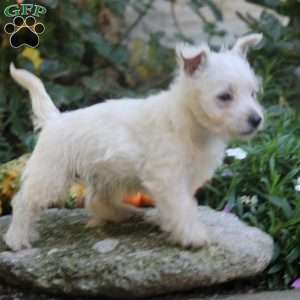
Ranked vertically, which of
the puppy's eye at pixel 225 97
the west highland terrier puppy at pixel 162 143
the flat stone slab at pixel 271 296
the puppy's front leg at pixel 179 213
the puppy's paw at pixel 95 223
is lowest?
the flat stone slab at pixel 271 296

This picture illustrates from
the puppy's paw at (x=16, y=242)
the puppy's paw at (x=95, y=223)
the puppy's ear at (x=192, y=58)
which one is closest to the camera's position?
the puppy's ear at (x=192, y=58)

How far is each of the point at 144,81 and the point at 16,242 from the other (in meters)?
2.99

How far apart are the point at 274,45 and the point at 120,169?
2.91 m

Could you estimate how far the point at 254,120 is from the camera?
382cm

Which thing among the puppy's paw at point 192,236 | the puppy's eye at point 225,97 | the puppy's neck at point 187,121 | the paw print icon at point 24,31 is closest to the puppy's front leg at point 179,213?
the puppy's paw at point 192,236

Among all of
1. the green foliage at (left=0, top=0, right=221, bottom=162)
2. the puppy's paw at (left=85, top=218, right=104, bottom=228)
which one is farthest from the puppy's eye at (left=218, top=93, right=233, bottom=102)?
the green foliage at (left=0, top=0, right=221, bottom=162)

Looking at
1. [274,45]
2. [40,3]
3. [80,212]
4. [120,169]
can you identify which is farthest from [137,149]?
[274,45]

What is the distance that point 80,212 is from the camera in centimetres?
491

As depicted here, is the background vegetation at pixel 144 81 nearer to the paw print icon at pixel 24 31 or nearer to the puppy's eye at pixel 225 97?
the paw print icon at pixel 24 31

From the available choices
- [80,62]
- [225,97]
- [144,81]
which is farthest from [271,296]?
[144,81]

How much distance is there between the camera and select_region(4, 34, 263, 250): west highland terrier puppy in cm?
390

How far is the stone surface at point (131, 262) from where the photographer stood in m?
4.04

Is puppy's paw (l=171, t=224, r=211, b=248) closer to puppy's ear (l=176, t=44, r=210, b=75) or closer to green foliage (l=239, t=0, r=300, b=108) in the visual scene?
puppy's ear (l=176, t=44, r=210, b=75)

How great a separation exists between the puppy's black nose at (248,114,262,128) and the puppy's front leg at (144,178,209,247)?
480 mm
